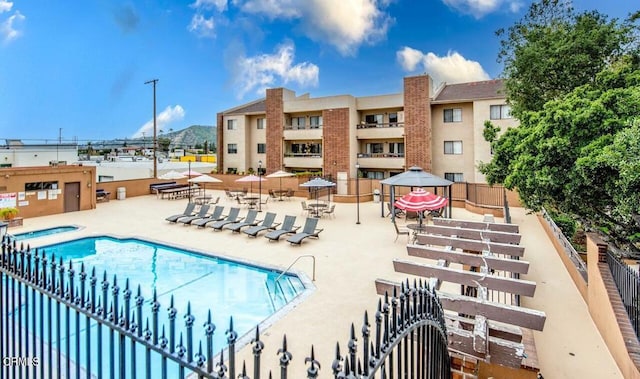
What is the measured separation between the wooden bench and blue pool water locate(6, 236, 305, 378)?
35.2ft

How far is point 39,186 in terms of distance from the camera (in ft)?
64.5

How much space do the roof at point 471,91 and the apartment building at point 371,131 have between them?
8 cm

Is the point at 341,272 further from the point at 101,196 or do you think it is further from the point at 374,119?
the point at 374,119

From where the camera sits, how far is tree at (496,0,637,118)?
48.8ft

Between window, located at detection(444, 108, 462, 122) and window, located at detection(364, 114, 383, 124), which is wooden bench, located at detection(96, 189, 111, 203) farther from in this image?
window, located at detection(444, 108, 462, 122)

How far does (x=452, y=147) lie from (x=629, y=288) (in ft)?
76.4

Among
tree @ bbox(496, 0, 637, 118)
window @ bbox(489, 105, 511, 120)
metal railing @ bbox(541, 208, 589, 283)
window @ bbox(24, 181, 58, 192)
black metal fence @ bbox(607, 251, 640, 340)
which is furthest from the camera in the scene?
window @ bbox(489, 105, 511, 120)

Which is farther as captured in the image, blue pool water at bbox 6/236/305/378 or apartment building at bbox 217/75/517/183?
apartment building at bbox 217/75/517/183

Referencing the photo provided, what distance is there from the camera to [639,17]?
49.5 feet

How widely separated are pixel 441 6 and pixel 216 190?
89.3ft

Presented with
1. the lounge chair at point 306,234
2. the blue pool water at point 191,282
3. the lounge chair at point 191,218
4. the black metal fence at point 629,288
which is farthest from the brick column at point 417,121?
the black metal fence at point 629,288

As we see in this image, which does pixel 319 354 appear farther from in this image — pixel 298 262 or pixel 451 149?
pixel 451 149

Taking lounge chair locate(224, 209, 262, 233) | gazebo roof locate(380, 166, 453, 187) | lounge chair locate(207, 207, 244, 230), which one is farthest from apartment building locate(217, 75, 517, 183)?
gazebo roof locate(380, 166, 453, 187)

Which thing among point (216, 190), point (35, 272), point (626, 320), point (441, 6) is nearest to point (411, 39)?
point (441, 6)
